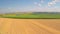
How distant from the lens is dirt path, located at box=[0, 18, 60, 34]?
1.30 meters

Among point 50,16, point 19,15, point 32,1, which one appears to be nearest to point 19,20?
point 19,15

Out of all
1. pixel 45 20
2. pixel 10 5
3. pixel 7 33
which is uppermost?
pixel 10 5

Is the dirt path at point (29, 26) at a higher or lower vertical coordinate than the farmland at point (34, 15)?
lower

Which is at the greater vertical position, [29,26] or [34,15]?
[34,15]

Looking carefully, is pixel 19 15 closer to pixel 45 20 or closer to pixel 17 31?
pixel 17 31

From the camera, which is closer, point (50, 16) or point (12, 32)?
point (12, 32)

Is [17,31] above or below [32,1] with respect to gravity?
below

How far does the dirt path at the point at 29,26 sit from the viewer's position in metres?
1.30

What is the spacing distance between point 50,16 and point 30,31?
1.02 feet

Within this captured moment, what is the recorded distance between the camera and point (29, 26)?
133 cm

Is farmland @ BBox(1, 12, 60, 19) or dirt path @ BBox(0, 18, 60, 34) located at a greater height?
farmland @ BBox(1, 12, 60, 19)

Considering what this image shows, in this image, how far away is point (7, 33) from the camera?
4.23 ft

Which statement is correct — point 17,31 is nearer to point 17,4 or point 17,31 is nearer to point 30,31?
point 30,31

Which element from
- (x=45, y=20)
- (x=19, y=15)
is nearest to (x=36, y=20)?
(x=45, y=20)
